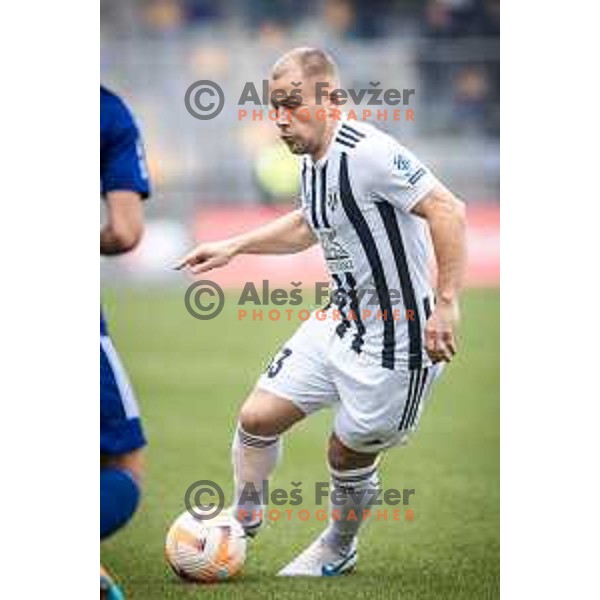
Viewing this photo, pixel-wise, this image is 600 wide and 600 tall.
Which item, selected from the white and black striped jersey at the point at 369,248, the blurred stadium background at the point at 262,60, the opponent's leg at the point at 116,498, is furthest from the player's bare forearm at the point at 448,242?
the blurred stadium background at the point at 262,60

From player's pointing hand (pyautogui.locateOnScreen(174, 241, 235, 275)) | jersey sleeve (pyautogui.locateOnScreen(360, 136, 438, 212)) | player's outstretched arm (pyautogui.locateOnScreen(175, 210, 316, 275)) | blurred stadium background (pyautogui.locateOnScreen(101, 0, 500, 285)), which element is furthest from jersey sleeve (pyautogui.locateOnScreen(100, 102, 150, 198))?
blurred stadium background (pyautogui.locateOnScreen(101, 0, 500, 285))

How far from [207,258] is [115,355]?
1.83 feet

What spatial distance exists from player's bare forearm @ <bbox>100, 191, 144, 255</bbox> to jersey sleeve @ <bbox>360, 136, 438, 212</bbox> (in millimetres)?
724

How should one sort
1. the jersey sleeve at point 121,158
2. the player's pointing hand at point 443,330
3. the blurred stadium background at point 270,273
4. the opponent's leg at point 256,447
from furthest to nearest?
the blurred stadium background at point 270,273 → the opponent's leg at point 256,447 → the player's pointing hand at point 443,330 → the jersey sleeve at point 121,158

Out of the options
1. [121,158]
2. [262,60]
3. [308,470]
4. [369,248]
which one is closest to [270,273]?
[308,470]

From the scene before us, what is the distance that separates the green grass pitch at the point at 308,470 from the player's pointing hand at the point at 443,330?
22.8 inches

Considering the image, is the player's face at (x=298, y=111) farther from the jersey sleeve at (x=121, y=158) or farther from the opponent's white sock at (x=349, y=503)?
the opponent's white sock at (x=349, y=503)

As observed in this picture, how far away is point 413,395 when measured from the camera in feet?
15.7

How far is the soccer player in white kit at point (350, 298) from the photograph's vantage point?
4582mm

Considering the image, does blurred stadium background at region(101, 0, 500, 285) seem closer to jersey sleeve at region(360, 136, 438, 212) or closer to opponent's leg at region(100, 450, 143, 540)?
jersey sleeve at region(360, 136, 438, 212)

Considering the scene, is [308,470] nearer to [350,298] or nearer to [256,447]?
[256,447]
